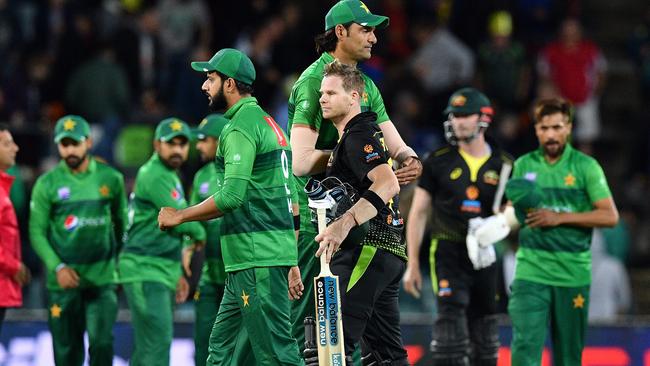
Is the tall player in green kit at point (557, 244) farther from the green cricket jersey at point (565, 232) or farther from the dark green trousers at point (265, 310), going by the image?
the dark green trousers at point (265, 310)

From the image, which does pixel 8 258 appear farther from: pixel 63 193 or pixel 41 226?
pixel 63 193

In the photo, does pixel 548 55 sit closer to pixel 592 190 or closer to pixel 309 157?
pixel 592 190

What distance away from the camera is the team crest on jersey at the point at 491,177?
439 inches

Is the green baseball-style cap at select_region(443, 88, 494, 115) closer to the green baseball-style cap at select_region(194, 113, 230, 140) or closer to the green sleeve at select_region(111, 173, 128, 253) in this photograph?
the green baseball-style cap at select_region(194, 113, 230, 140)

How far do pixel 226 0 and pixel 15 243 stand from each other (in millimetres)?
9134

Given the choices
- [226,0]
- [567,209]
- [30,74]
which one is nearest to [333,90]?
[567,209]

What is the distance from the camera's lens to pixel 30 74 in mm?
17375

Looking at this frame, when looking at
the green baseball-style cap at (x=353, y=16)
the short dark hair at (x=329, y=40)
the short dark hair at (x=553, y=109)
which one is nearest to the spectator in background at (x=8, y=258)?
the short dark hair at (x=329, y=40)

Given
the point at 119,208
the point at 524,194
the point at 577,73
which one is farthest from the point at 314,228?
the point at 577,73

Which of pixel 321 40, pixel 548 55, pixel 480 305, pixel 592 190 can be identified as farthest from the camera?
pixel 548 55

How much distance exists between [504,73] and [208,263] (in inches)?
323

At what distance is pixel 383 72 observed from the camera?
727 inches

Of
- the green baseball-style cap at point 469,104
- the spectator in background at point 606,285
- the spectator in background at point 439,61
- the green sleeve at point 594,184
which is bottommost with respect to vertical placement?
the spectator in background at point 606,285

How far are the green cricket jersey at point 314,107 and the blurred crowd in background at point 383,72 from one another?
6.77 metres
